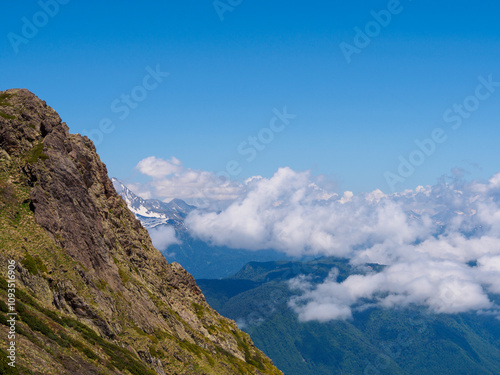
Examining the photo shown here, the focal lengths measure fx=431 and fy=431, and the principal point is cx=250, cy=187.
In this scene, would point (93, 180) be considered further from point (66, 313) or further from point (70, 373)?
A: point (70, 373)

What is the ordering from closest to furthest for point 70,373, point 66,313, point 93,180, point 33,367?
point 33,367 < point 70,373 < point 66,313 < point 93,180

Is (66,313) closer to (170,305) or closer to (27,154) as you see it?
(27,154)

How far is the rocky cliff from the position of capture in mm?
59250

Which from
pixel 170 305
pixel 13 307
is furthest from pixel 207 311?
pixel 13 307

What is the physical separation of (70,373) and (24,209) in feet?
159

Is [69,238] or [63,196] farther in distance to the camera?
[63,196]

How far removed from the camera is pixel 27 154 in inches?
3981

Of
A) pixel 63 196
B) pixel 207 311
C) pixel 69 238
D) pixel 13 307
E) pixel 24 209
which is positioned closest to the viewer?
pixel 13 307

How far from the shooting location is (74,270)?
86.3m

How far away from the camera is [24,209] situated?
3455 inches

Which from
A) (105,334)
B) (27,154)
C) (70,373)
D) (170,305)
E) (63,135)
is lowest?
(70,373)

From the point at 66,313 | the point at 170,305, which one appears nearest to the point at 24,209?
the point at 66,313

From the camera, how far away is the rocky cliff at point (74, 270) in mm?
59250

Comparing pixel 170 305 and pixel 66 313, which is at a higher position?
pixel 170 305
